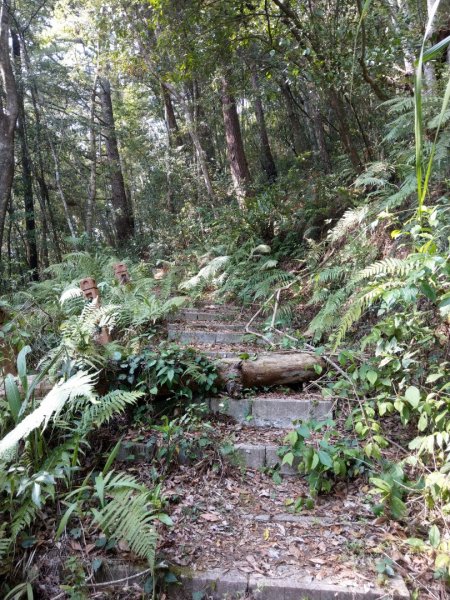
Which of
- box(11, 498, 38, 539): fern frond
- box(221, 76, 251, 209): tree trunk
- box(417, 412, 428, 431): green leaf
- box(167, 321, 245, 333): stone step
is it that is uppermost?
box(221, 76, 251, 209): tree trunk

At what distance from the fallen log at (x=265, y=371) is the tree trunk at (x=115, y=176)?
30.9 ft

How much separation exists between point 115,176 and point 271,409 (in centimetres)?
1091

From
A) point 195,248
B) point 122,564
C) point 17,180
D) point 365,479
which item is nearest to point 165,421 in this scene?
point 122,564

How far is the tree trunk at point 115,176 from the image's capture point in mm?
11758

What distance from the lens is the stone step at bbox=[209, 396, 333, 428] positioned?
3.27 metres

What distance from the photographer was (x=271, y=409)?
333cm

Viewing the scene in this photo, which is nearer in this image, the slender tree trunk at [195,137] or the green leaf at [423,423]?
the green leaf at [423,423]

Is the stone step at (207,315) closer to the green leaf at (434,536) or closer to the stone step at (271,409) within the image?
the stone step at (271,409)

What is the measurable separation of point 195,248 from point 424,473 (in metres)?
7.06

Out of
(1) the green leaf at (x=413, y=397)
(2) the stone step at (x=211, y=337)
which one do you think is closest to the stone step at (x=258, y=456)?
(1) the green leaf at (x=413, y=397)

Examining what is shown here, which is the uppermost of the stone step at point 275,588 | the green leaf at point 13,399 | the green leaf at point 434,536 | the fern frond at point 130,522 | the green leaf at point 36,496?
the green leaf at point 13,399

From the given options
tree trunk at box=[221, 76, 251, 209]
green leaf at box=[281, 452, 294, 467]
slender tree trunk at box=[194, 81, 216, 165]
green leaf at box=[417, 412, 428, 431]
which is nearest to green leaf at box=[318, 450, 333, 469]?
green leaf at box=[281, 452, 294, 467]

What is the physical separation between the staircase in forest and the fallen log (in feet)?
0.67

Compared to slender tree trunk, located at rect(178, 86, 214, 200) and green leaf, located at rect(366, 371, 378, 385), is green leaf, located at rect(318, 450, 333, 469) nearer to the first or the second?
green leaf, located at rect(366, 371, 378, 385)
